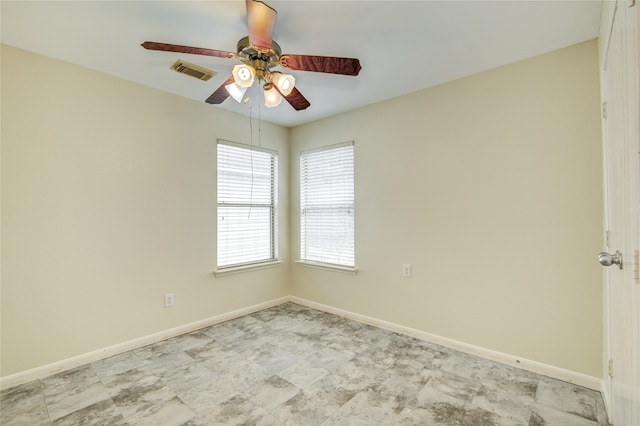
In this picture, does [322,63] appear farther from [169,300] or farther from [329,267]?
[169,300]

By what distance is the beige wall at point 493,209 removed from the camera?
214 centimetres

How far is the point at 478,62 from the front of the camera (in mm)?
2418

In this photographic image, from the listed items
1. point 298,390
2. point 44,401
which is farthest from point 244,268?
point 44,401

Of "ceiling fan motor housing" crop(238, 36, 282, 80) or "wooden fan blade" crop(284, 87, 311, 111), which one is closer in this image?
"ceiling fan motor housing" crop(238, 36, 282, 80)

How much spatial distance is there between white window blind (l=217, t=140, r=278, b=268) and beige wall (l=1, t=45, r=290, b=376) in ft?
0.51

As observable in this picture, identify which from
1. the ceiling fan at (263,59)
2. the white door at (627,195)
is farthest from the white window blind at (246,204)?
the white door at (627,195)

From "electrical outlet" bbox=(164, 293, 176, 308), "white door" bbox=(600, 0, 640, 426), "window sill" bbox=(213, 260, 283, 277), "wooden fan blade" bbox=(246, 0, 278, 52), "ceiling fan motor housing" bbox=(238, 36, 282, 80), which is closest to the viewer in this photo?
"white door" bbox=(600, 0, 640, 426)

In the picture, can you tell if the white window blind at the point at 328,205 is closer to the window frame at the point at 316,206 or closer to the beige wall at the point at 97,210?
the window frame at the point at 316,206

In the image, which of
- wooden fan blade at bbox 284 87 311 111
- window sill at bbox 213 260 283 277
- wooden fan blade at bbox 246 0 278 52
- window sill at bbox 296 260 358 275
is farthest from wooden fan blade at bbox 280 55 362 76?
window sill at bbox 213 260 283 277

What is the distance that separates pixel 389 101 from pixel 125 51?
237 cm

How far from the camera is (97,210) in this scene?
2553 millimetres

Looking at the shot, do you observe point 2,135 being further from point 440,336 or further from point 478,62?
point 440,336

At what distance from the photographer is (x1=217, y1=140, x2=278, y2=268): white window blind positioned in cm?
348

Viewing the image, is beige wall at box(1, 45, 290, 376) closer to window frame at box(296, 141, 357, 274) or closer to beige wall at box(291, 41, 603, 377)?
window frame at box(296, 141, 357, 274)
